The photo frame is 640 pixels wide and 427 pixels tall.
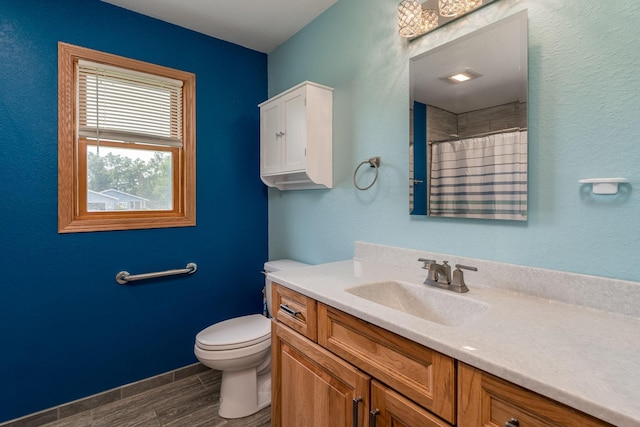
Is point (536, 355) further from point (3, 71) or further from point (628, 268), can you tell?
point (3, 71)

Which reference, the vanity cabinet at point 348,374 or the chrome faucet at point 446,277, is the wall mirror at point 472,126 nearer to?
→ the chrome faucet at point 446,277

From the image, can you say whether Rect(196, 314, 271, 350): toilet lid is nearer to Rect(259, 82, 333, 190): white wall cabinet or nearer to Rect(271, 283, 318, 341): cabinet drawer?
Rect(271, 283, 318, 341): cabinet drawer

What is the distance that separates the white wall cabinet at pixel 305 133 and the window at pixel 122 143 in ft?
2.16

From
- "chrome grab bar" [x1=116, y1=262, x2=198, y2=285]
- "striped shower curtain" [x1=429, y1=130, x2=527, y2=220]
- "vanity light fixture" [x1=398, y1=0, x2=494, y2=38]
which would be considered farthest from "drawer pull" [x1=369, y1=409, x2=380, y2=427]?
"chrome grab bar" [x1=116, y1=262, x2=198, y2=285]

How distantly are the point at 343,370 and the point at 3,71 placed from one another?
2.29m

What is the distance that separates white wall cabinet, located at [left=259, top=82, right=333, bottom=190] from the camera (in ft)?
6.31

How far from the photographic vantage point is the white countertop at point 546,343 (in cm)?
56

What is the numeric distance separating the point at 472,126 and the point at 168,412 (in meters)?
2.27

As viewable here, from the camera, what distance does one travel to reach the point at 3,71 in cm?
169

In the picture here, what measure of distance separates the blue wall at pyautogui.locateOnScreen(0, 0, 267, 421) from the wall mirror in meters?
1.49

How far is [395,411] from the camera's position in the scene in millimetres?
908

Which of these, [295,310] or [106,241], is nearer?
[295,310]

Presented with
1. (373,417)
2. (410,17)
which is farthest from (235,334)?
(410,17)

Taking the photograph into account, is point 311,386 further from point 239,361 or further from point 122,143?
point 122,143
